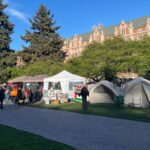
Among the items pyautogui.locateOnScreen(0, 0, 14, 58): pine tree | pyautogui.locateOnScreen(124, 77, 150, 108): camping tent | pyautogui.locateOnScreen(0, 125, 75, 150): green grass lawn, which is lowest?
pyautogui.locateOnScreen(0, 125, 75, 150): green grass lawn

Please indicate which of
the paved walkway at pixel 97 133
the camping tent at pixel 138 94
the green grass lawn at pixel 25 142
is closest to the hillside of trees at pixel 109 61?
the camping tent at pixel 138 94

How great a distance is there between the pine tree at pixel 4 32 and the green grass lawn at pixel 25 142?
48.1m

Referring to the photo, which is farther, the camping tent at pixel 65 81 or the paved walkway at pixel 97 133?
the camping tent at pixel 65 81

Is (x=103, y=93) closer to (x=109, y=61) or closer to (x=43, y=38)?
(x=109, y=61)

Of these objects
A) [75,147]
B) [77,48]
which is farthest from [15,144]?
[77,48]

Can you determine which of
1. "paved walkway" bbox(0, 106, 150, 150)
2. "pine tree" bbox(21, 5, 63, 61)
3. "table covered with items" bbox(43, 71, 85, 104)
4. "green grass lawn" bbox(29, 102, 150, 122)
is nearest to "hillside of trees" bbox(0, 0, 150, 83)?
"pine tree" bbox(21, 5, 63, 61)

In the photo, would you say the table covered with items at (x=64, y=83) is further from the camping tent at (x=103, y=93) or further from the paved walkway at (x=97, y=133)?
the paved walkway at (x=97, y=133)

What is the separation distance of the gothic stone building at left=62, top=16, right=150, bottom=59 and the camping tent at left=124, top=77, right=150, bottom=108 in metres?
34.8

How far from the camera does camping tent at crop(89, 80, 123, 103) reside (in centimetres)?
2983

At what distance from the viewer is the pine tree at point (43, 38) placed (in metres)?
62.4

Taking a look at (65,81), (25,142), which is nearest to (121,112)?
(25,142)

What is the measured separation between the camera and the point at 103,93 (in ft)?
99.9

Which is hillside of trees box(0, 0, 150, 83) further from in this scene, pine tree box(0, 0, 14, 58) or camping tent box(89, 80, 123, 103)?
camping tent box(89, 80, 123, 103)

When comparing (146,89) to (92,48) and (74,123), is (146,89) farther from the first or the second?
(92,48)
